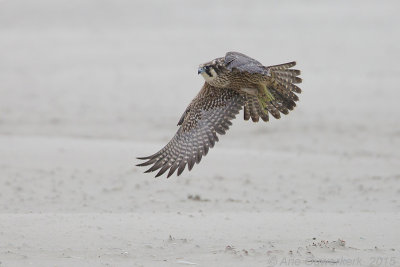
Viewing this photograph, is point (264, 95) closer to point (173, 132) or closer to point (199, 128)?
point (199, 128)

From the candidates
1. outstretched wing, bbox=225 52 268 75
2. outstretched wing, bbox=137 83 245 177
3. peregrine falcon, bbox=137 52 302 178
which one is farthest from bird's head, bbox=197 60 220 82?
outstretched wing, bbox=137 83 245 177

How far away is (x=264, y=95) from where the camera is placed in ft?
23.1

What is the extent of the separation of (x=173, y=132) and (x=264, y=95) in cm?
496

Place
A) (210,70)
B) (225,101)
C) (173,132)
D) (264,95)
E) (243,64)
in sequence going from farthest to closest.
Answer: (173,132) < (225,101) < (264,95) < (210,70) < (243,64)

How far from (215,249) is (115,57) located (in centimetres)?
1054

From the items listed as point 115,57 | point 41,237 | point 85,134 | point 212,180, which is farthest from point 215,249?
point 115,57

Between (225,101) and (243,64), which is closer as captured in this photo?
(243,64)

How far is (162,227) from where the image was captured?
20.6 feet

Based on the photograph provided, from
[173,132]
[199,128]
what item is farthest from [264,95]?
[173,132]

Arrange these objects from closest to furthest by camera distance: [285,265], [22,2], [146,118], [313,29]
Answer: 1. [285,265]
2. [146,118]
3. [313,29]
4. [22,2]

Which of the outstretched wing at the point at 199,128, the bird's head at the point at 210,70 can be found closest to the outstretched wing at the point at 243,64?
the bird's head at the point at 210,70

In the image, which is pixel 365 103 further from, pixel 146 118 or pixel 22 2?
pixel 22 2

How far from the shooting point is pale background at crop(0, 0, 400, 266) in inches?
234

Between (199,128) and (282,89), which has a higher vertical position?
(282,89)
